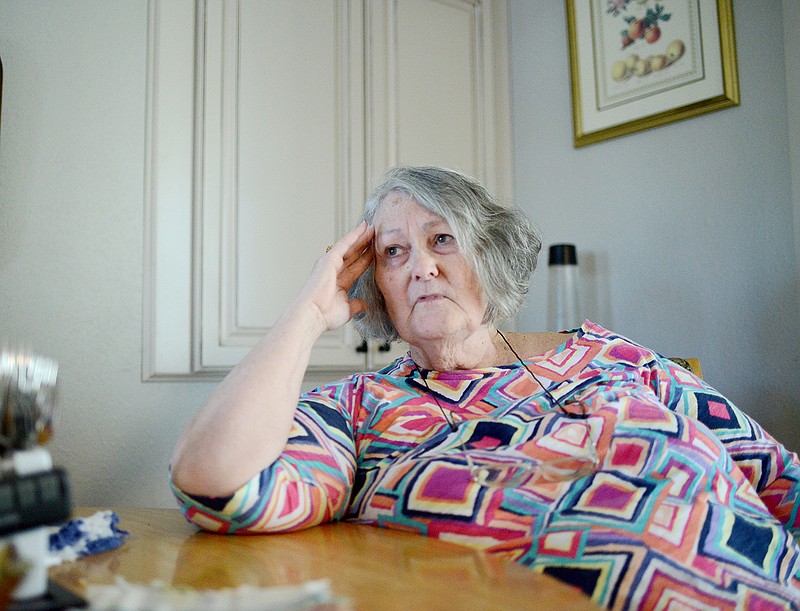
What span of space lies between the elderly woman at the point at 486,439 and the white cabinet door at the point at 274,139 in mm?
761

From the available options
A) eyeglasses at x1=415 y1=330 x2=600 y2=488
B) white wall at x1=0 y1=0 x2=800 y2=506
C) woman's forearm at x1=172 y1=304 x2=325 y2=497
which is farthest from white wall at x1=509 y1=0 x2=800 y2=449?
woman's forearm at x1=172 y1=304 x2=325 y2=497

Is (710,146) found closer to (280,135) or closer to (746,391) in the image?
(746,391)

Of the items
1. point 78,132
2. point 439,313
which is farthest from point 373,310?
point 78,132

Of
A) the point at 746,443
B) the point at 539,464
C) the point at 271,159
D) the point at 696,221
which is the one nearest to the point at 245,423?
the point at 539,464

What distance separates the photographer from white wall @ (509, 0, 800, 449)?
1.93 meters

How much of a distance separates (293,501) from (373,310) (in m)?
0.51

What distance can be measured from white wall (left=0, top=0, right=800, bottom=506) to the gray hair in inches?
32.4

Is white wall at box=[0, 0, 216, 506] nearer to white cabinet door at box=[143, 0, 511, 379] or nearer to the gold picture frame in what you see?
white cabinet door at box=[143, 0, 511, 379]

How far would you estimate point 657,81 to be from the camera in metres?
2.22

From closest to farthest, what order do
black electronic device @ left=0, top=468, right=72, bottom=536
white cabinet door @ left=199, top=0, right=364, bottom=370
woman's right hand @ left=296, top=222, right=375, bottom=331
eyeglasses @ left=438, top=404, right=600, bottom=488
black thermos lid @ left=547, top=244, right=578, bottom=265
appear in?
black electronic device @ left=0, top=468, right=72, bottom=536
eyeglasses @ left=438, top=404, right=600, bottom=488
woman's right hand @ left=296, top=222, right=375, bottom=331
white cabinet door @ left=199, top=0, right=364, bottom=370
black thermos lid @ left=547, top=244, right=578, bottom=265

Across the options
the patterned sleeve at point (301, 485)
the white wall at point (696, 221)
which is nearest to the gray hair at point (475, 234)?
the patterned sleeve at point (301, 485)

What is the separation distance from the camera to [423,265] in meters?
1.24

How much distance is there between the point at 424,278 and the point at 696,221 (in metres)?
1.23

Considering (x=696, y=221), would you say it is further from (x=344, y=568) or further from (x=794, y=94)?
(x=344, y=568)
